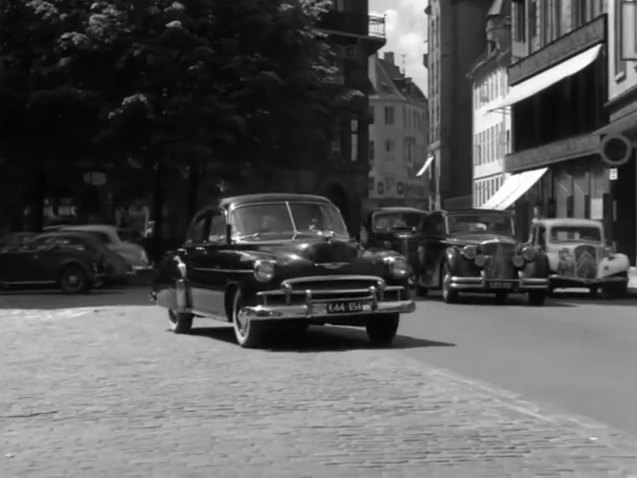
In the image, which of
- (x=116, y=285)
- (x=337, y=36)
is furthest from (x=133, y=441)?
(x=337, y=36)

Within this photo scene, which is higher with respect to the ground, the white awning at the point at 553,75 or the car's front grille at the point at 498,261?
the white awning at the point at 553,75

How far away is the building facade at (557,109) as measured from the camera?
4744cm

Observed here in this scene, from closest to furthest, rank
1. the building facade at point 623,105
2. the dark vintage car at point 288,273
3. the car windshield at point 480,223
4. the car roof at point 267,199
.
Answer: the dark vintage car at point 288,273, the car roof at point 267,199, the car windshield at point 480,223, the building facade at point 623,105

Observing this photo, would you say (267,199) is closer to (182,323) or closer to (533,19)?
(182,323)

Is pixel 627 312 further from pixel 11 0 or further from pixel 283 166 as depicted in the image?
pixel 11 0

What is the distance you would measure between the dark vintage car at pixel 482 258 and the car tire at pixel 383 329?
852cm

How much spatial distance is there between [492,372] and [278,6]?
92.4 feet

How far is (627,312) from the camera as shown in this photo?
2305 centimetres

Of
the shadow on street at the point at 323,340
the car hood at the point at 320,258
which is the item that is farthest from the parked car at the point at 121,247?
the car hood at the point at 320,258

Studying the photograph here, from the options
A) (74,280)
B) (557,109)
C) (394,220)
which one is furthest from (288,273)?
(557,109)

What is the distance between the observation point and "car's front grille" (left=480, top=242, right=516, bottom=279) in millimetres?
24625

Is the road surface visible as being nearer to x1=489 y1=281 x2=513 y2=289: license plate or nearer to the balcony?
x1=489 y1=281 x2=513 y2=289: license plate

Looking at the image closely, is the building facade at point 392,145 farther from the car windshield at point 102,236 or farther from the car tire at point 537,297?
the car tire at point 537,297

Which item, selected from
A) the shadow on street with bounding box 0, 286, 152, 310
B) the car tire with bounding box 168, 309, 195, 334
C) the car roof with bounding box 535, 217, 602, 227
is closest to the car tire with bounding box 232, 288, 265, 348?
the car tire with bounding box 168, 309, 195, 334
